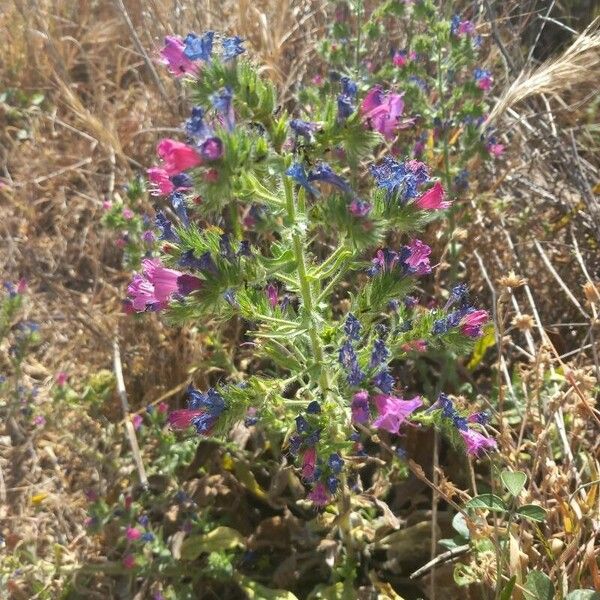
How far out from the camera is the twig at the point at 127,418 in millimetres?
2713

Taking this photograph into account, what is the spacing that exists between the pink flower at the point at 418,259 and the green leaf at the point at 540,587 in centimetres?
80

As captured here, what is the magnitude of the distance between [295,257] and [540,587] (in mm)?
1008

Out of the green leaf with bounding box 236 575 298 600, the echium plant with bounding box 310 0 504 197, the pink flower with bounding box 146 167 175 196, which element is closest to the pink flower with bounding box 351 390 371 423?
the pink flower with bounding box 146 167 175 196

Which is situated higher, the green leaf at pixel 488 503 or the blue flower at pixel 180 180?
the blue flower at pixel 180 180

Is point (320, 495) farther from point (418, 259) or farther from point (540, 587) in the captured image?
point (418, 259)

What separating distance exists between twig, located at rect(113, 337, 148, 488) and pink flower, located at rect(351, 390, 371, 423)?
1.30m

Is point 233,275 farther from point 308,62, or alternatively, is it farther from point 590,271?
point 308,62

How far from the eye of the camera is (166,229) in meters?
1.81

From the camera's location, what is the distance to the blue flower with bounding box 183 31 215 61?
5.11 feet

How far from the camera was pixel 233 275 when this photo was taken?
1650 millimetres

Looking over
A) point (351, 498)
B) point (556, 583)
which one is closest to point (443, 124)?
point (351, 498)

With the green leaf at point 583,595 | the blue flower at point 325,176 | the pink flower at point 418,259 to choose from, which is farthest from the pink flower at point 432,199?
the green leaf at point 583,595

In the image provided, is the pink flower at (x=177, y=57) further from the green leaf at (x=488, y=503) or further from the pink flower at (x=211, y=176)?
the green leaf at (x=488, y=503)

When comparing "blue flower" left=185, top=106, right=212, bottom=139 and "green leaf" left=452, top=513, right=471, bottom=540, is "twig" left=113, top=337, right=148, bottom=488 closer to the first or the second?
"green leaf" left=452, top=513, right=471, bottom=540
